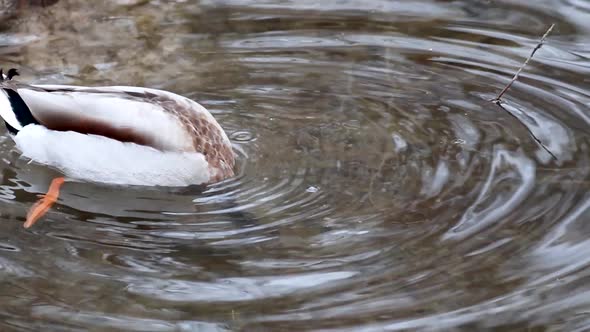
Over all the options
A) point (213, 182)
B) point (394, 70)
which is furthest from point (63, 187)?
point (394, 70)

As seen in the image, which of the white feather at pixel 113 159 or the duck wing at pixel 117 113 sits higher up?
the duck wing at pixel 117 113

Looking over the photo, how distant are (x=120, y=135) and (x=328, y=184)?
1129 mm

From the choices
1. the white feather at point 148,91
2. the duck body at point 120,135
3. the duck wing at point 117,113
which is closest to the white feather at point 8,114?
the duck body at point 120,135

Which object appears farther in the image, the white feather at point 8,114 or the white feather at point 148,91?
the white feather at point 8,114

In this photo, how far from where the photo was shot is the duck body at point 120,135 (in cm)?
562

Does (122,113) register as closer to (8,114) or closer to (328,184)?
(8,114)

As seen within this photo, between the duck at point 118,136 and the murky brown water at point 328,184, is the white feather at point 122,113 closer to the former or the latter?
the duck at point 118,136

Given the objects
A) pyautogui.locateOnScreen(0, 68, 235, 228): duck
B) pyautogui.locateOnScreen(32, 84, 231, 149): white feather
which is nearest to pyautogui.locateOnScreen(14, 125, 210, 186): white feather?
pyautogui.locateOnScreen(0, 68, 235, 228): duck

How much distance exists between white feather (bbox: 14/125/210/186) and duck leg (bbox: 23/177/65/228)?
0.40ft

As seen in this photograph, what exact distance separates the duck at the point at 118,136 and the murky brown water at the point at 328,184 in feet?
0.36

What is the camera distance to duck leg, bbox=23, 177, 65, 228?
17.6 ft

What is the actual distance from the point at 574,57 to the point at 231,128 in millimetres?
2535

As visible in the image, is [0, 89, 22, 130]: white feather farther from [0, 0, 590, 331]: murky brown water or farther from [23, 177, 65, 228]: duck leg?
[23, 177, 65, 228]: duck leg

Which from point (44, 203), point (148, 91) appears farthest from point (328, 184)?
point (44, 203)
